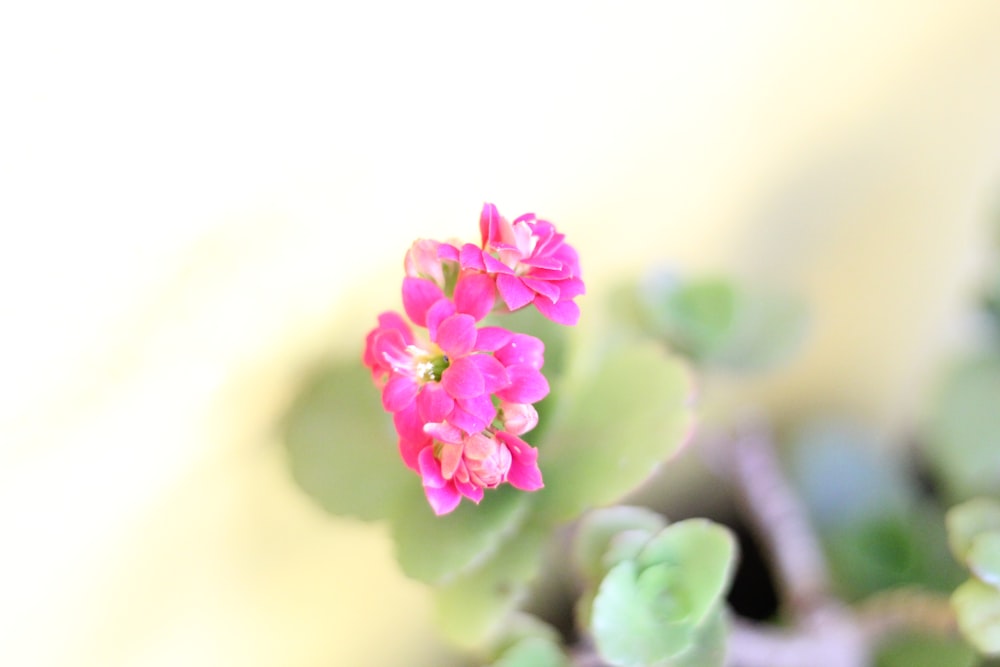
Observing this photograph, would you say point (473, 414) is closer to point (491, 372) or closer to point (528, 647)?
point (491, 372)

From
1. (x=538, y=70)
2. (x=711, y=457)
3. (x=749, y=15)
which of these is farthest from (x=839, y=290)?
(x=538, y=70)

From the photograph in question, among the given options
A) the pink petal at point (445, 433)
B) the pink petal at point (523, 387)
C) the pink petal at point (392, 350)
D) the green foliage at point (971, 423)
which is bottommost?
the green foliage at point (971, 423)

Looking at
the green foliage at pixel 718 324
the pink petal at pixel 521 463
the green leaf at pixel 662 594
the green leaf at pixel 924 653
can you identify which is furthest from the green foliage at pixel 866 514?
the pink petal at pixel 521 463

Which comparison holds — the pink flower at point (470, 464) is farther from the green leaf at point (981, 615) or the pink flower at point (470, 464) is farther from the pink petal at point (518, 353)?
the green leaf at point (981, 615)

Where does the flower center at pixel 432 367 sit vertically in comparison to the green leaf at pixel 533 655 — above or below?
above

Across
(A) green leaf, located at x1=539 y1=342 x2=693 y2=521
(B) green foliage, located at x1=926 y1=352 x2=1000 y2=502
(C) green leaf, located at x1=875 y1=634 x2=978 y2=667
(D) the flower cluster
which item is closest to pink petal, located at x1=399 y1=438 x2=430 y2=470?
(D) the flower cluster

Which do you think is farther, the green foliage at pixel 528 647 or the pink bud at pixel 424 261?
the green foliage at pixel 528 647
